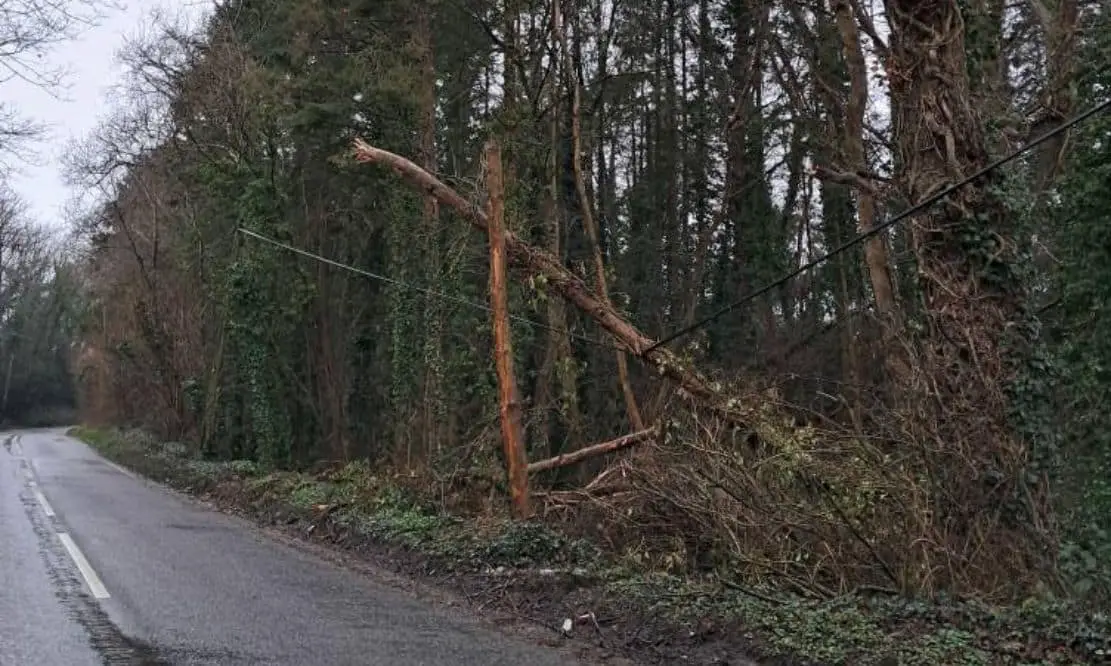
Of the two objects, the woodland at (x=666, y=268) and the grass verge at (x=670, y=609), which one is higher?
the woodland at (x=666, y=268)

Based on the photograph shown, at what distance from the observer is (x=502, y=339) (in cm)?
1201

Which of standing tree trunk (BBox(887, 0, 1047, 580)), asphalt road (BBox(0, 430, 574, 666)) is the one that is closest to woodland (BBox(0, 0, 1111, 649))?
standing tree trunk (BBox(887, 0, 1047, 580))

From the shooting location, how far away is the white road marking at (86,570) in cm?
952

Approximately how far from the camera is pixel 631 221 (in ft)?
104

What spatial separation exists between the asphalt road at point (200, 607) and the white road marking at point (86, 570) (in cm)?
1

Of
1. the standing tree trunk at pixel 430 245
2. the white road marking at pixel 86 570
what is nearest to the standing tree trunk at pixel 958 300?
the white road marking at pixel 86 570

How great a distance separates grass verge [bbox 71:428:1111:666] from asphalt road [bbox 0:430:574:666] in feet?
2.43

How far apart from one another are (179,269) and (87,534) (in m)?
18.9

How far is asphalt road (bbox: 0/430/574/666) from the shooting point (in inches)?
287

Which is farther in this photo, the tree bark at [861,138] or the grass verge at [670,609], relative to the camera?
the tree bark at [861,138]

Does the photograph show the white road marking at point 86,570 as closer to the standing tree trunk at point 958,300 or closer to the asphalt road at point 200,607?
the asphalt road at point 200,607

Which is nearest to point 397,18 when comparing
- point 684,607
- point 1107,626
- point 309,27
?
point 309,27

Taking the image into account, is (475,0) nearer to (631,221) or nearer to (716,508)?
(631,221)

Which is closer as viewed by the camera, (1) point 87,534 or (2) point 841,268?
(1) point 87,534
